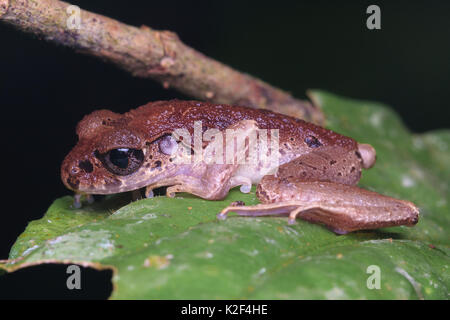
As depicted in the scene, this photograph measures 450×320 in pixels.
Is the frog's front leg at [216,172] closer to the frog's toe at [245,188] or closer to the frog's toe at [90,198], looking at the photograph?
the frog's toe at [245,188]

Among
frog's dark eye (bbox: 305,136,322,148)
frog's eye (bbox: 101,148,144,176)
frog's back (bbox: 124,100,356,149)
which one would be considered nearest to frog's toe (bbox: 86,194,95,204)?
frog's eye (bbox: 101,148,144,176)

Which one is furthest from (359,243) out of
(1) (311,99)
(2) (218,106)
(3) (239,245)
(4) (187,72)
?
(1) (311,99)

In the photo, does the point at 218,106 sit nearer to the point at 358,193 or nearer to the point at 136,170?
the point at 136,170

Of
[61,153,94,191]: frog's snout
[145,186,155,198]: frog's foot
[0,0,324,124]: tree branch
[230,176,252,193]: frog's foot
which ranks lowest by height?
[145,186,155,198]: frog's foot

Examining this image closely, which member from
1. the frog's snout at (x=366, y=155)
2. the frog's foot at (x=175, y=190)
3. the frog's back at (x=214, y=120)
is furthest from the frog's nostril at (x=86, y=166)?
the frog's snout at (x=366, y=155)

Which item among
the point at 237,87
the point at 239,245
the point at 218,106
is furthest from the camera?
the point at 237,87

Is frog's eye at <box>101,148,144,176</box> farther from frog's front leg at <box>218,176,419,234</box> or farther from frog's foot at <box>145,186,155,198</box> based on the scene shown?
frog's front leg at <box>218,176,419,234</box>
